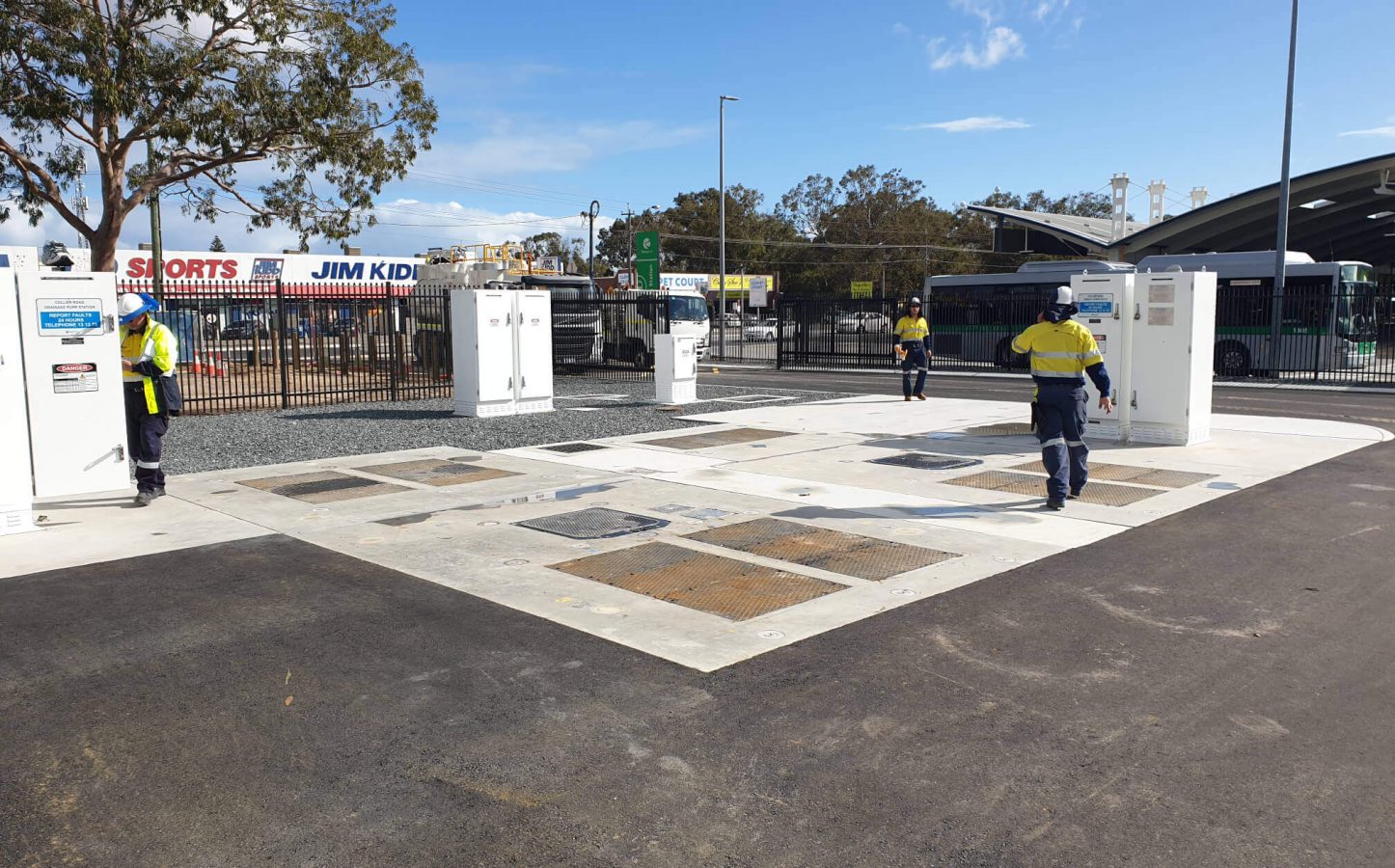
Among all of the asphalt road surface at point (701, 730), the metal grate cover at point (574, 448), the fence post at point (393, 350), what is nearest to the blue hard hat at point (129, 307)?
the asphalt road surface at point (701, 730)

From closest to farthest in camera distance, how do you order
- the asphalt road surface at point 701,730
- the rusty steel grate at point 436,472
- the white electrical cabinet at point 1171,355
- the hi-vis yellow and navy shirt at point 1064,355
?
the asphalt road surface at point 701,730 < the hi-vis yellow and navy shirt at point 1064,355 < the rusty steel grate at point 436,472 < the white electrical cabinet at point 1171,355

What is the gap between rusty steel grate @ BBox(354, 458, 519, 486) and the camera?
36.6 ft

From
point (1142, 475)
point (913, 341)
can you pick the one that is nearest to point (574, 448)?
point (1142, 475)

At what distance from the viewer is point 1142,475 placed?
10.9m

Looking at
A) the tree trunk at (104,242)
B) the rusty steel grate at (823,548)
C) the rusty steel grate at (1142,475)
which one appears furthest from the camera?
the tree trunk at (104,242)

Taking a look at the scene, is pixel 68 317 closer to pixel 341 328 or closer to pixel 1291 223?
pixel 341 328

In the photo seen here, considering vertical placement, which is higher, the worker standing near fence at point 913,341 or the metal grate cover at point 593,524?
the worker standing near fence at point 913,341

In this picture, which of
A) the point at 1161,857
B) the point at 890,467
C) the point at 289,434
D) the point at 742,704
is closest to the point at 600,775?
the point at 742,704

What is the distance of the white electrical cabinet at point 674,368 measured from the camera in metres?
18.9

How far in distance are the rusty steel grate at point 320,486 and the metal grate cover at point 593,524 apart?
2331mm

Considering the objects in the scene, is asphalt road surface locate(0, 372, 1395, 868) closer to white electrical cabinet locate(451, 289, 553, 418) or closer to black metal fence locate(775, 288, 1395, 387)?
white electrical cabinet locate(451, 289, 553, 418)

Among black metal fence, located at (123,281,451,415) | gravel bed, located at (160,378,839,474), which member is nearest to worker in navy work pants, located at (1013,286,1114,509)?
gravel bed, located at (160,378,839,474)

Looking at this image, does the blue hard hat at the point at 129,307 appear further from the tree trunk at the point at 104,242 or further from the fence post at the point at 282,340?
the tree trunk at the point at 104,242

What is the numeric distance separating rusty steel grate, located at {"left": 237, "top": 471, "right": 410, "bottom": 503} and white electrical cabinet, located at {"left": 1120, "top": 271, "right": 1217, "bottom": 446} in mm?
8832
